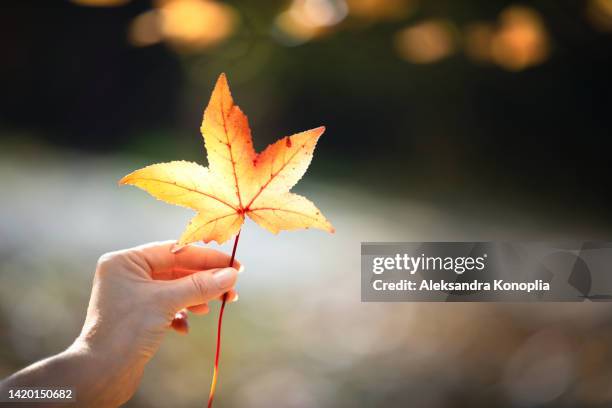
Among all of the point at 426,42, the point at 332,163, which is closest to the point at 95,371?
the point at 332,163

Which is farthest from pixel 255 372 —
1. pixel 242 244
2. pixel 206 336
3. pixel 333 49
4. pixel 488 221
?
pixel 333 49

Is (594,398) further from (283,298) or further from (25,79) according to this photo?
(25,79)

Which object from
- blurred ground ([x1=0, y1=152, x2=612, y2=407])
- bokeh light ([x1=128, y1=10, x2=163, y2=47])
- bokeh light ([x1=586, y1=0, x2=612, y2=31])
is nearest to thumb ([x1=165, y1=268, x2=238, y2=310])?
blurred ground ([x1=0, y1=152, x2=612, y2=407])

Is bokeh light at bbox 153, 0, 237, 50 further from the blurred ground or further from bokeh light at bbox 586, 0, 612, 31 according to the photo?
bokeh light at bbox 586, 0, 612, 31

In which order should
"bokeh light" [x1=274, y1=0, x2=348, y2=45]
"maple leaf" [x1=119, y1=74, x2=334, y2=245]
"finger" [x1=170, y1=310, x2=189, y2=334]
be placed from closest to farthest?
"maple leaf" [x1=119, y1=74, x2=334, y2=245], "finger" [x1=170, y1=310, x2=189, y2=334], "bokeh light" [x1=274, y1=0, x2=348, y2=45]

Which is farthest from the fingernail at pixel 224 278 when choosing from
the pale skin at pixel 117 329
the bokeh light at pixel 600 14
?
the bokeh light at pixel 600 14

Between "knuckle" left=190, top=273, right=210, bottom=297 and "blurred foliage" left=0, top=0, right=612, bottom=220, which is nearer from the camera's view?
"knuckle" left=190, top=273, right=210, bottom=297

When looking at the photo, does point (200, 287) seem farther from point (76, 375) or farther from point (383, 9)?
point (383, 9)
